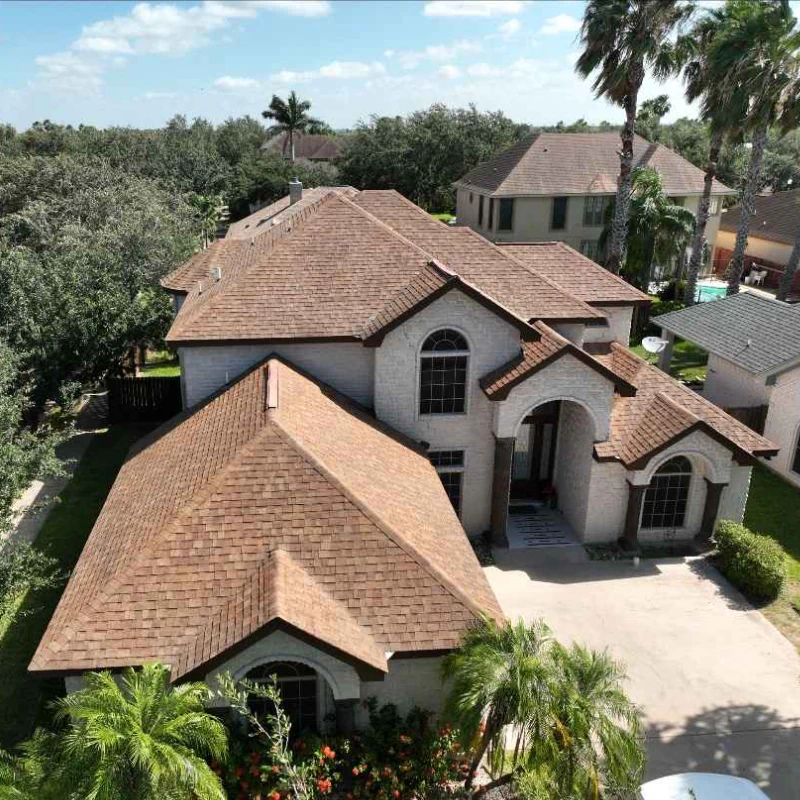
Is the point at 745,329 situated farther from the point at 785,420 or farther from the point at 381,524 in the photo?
the point at 381,524

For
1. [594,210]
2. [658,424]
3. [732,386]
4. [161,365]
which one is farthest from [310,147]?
[658,424]

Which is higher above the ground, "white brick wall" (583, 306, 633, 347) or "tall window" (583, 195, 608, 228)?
"tall window" (583, 195, 608, 228)

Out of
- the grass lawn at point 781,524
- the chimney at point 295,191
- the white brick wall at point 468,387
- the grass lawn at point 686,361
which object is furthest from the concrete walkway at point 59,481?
the grass lawn at point 686,361

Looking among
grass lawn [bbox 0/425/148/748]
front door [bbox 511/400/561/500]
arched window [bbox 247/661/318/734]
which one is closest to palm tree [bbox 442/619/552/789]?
arched window [bbox 247/661/318/734]

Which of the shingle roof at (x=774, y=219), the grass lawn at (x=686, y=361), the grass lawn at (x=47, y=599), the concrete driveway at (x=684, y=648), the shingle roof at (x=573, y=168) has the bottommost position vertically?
the concrete driveway at (x=684, y=648)

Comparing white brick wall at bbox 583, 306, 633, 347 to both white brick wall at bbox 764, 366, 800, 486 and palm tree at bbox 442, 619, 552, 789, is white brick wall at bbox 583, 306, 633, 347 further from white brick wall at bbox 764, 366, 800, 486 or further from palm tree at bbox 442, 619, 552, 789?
palm tree at bbox 442, 619, 552, 789

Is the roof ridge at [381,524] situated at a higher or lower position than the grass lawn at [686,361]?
higher

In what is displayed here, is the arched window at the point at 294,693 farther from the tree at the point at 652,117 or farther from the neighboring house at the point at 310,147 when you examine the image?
the neighboring house at the point at 310,147
